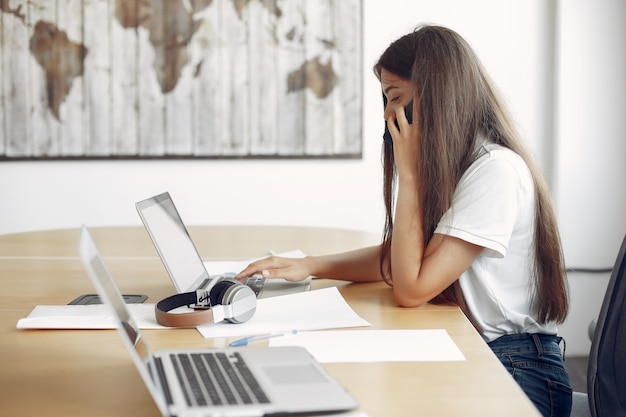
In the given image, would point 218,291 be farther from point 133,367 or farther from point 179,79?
point 179,79

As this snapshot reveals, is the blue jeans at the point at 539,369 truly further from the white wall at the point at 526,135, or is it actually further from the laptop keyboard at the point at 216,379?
the white wall at the point at 526,135

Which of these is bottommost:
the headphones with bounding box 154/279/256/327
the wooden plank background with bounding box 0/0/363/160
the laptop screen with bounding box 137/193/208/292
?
the headphones with bounding box 154/279/256/327

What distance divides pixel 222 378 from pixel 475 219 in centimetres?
70

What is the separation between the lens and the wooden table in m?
1.02

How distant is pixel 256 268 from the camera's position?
1.75 m

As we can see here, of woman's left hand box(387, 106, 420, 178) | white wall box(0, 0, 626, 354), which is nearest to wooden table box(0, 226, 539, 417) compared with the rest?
woman's left hand box(387, 106, 420, 178)

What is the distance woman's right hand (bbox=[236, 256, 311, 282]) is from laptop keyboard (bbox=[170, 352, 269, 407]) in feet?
2.08

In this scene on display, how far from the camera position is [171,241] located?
1681 millimetres

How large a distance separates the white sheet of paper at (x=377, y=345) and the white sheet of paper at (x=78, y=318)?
0.29m

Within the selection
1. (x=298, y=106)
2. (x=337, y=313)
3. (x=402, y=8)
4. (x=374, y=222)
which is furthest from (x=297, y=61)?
(x=337, y=313)

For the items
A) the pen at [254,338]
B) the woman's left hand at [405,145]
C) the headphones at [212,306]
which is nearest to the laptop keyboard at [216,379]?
the pen at [254,338]

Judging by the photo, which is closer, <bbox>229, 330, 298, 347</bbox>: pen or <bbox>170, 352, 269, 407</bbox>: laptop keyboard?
<bbox>170, 352, 269, 407</bbox>: laptop keyboard

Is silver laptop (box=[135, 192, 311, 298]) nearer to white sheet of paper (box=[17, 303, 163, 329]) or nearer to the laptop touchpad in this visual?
white sheet of paper (box=[17, 303, 163, 329])

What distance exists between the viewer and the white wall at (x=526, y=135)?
11.0 ft
